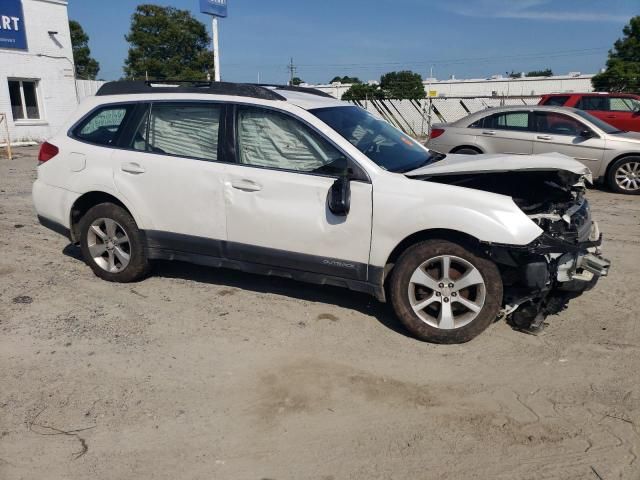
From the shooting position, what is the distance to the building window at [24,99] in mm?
19156

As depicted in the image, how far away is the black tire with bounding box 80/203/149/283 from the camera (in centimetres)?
494

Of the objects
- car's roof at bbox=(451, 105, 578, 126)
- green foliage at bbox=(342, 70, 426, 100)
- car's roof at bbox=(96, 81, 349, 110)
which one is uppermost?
green foliage at bbox=(342, 70, 426, 100)

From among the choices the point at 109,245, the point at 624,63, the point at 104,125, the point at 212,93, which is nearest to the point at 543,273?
the point at 212,93

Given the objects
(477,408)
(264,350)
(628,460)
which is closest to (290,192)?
(264,350)

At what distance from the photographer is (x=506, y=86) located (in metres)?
72.0

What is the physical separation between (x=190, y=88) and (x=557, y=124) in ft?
24.8

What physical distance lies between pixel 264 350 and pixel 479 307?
5.15 ft

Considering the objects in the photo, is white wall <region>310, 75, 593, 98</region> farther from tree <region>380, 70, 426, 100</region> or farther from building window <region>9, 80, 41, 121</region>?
building window <region>9, 80, 41, 121</region>

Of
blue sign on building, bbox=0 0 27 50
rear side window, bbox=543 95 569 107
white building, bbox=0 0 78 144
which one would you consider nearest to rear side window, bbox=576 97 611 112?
rear side window, bbox=543 95 569 107

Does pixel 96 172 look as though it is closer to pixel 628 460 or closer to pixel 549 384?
pixel 549 384

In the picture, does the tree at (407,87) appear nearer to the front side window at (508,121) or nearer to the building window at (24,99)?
the building window at (24,99)

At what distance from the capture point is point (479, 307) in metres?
3.82

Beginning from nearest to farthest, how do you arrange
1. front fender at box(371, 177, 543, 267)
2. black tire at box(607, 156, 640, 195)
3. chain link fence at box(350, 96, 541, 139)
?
front fender at box(371, 177, 543, 267), black tire at box(607, 156, 640, 195), chain link fence at box(350, 96, 541, 139)

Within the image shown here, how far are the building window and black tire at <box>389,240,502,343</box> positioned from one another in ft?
63.7
